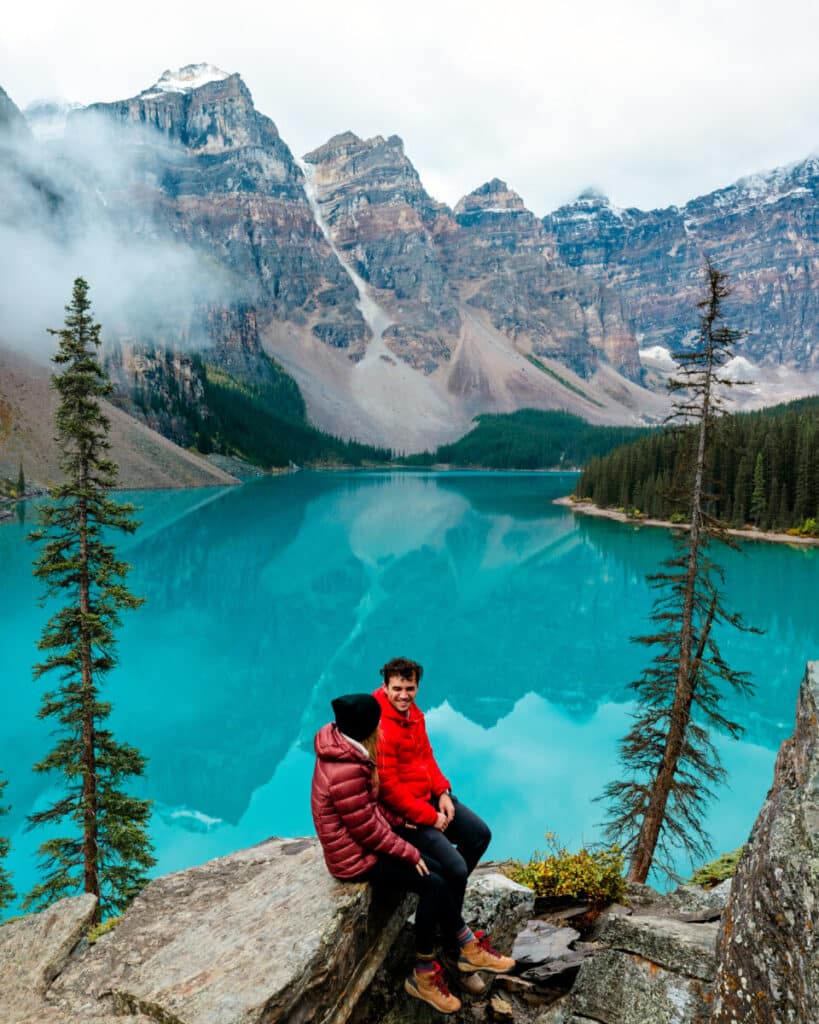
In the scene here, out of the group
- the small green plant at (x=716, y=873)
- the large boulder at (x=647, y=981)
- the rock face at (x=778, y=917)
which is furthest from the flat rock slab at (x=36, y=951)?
the small green plant at (x=716, y=873)

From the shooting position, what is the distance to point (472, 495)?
11394 cm

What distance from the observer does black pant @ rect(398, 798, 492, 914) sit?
16.3ft

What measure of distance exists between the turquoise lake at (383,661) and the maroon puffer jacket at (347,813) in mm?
12249

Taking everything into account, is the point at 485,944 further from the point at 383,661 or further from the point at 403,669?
the point at 383,661

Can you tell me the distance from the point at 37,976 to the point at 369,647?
86.7 ft

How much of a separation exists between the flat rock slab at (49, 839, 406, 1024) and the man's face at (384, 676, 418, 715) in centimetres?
138

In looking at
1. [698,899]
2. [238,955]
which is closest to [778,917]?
[238,955]

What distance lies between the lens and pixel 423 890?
4.84 meters

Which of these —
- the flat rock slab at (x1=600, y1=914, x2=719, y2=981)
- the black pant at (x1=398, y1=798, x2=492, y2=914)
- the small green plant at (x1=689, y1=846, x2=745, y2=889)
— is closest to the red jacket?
the black pant at (x1=398, y1=798, x2=492, y2=914)

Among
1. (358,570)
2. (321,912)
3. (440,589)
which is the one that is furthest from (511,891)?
(358,570)

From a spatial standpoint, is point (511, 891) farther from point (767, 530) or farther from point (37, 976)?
point (767, 530)

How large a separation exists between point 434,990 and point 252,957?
1408 mm

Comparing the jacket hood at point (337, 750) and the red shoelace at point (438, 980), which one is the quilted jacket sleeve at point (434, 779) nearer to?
the jacket hood at point (337, 750)

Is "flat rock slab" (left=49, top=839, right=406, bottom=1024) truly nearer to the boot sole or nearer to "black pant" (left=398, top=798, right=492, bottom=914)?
the boot sole
